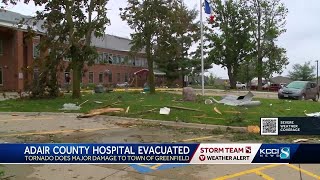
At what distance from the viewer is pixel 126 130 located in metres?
13.0

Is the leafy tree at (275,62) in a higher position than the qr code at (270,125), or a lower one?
higher

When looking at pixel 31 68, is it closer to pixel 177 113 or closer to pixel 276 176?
pixel 177 113

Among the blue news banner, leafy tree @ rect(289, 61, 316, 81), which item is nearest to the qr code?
the blue news banner

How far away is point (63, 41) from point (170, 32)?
9640 mm

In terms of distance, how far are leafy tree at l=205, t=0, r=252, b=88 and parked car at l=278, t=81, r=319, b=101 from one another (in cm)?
2803

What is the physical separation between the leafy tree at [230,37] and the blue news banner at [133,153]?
5480 cm

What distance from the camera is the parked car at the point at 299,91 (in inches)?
1145

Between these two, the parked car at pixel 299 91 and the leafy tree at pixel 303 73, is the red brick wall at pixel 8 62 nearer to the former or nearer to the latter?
the parked car at pixel 299 91

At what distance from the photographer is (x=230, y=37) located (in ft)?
191

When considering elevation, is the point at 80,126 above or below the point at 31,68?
below

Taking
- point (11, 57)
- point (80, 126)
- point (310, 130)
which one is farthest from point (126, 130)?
point (11, 57)

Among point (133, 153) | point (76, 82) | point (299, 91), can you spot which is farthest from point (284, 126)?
point (299, 91)

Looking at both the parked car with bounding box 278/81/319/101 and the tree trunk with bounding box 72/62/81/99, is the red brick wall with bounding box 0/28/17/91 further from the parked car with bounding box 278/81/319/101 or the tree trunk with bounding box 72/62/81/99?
the parked car with bounding box 278/81/319/101

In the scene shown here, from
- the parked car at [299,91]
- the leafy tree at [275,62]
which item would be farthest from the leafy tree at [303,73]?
the parked car at [299,91]
